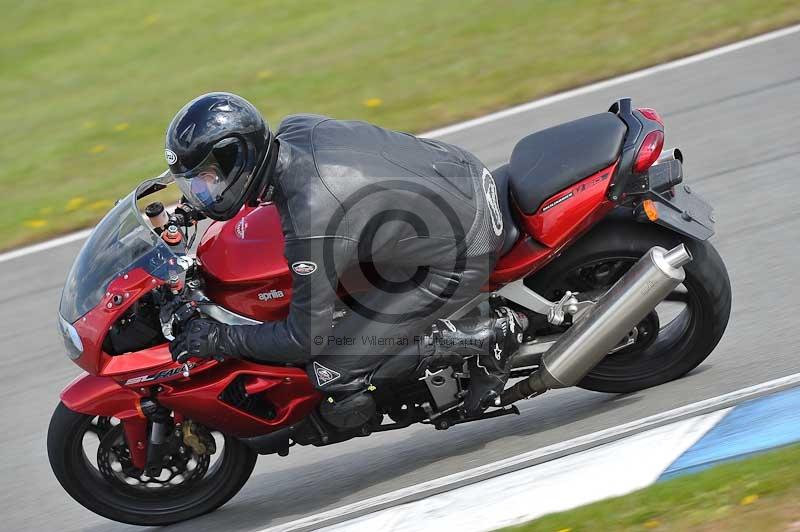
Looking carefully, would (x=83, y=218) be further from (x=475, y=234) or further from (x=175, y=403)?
(x=475, y=234)

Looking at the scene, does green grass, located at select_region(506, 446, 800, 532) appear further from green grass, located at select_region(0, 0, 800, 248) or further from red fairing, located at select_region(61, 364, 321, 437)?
green grass, located at select_region(0, 0, 800, 248)

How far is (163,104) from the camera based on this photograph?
9797 millimetres

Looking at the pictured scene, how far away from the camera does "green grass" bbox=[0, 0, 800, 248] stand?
8508 mm

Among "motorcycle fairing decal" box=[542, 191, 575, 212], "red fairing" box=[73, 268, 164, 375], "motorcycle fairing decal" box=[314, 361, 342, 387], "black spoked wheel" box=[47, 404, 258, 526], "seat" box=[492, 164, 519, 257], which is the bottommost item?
"black spoked wheel" box=[47, 404, 258, 526]

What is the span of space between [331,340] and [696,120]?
4.23 metres

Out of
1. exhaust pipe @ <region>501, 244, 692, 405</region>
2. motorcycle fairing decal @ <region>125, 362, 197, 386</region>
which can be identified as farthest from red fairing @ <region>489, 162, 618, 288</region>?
motorcycle fairing decal @ <region>125, 362, 197, 386</region>

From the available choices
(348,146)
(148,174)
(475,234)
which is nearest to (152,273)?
(348,146)

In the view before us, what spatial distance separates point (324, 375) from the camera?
163 inches

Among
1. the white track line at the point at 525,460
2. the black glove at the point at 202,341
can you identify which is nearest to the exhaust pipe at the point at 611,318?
the white track line at the point at 525,460

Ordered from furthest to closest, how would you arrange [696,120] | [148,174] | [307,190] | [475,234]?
[148,174], [696,120], [475,234], [307,190]

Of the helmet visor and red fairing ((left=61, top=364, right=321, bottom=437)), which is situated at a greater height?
the helmet visor

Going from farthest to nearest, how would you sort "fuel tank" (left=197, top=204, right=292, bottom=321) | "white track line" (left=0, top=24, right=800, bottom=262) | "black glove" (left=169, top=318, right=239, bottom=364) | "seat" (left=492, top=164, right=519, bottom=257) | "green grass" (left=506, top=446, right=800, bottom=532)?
"white track line" (left=0, top=24, right=800, bottom=262)
"seat" (left=492, top=164, right=519, bottom=257)
"fuel tank" (left=197, top=204, right=292, bottom=321)
"black glove" (left=169, top=318, right=239, bottom=364)
"green grass" (left=506, top=446, right=800, bottom=532)

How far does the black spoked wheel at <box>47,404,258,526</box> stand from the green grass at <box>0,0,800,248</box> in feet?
11.8

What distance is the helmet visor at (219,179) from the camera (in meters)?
3.73
